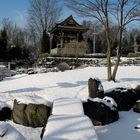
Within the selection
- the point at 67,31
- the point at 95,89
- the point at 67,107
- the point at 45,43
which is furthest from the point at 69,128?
the point at 45,43

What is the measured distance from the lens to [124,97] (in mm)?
11336

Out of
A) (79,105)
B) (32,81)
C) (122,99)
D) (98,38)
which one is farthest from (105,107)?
(98,38)

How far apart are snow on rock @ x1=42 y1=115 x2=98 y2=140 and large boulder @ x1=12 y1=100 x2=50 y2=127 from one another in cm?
156

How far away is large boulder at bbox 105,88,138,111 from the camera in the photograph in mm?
11188

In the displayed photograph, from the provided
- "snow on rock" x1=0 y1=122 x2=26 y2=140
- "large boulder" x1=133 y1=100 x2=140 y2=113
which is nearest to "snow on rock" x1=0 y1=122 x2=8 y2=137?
"snow on rock" x1=0 y1=122 x2=26 y2=140

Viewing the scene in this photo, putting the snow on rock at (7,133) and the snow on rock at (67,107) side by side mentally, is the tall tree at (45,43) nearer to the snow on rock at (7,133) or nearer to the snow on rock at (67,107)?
the snow on rock at (67,107)

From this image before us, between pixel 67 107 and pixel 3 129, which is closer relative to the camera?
pixel 3 129

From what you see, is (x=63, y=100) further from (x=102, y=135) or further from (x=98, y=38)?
(x=98, y=38)

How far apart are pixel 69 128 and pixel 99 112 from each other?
275 cm

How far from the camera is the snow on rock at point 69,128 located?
19.7 feet

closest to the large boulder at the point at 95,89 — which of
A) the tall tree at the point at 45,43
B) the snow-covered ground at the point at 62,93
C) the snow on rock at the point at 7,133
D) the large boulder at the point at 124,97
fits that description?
the snow-covered ground at the point at 62,93

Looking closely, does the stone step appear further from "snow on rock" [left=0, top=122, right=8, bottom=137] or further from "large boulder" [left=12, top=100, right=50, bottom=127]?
"snow on rock" [left=0, top=122, right=8, bottom=137]

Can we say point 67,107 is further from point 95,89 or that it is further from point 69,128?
point 95,89

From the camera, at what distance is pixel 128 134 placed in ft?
26.8
